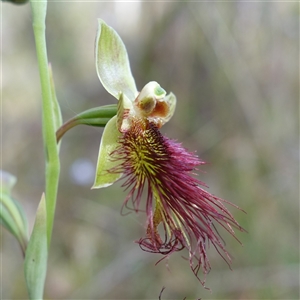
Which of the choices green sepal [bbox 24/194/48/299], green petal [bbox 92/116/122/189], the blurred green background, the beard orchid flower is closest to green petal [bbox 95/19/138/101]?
the beard orchid flower

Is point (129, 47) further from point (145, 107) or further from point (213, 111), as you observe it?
point (145, 107)

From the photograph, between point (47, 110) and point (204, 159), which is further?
point (204, 159)

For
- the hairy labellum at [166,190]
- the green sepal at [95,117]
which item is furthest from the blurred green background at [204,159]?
the green sepal at [95,117]

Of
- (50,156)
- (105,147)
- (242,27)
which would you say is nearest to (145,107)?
(105,147)

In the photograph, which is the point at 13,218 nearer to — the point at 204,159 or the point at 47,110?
the point at 47,110

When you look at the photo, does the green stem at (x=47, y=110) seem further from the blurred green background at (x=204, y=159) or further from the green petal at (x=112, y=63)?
the blurred green background at (x=204, y=159)

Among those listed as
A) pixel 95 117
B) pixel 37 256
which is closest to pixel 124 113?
pixel 95 117
